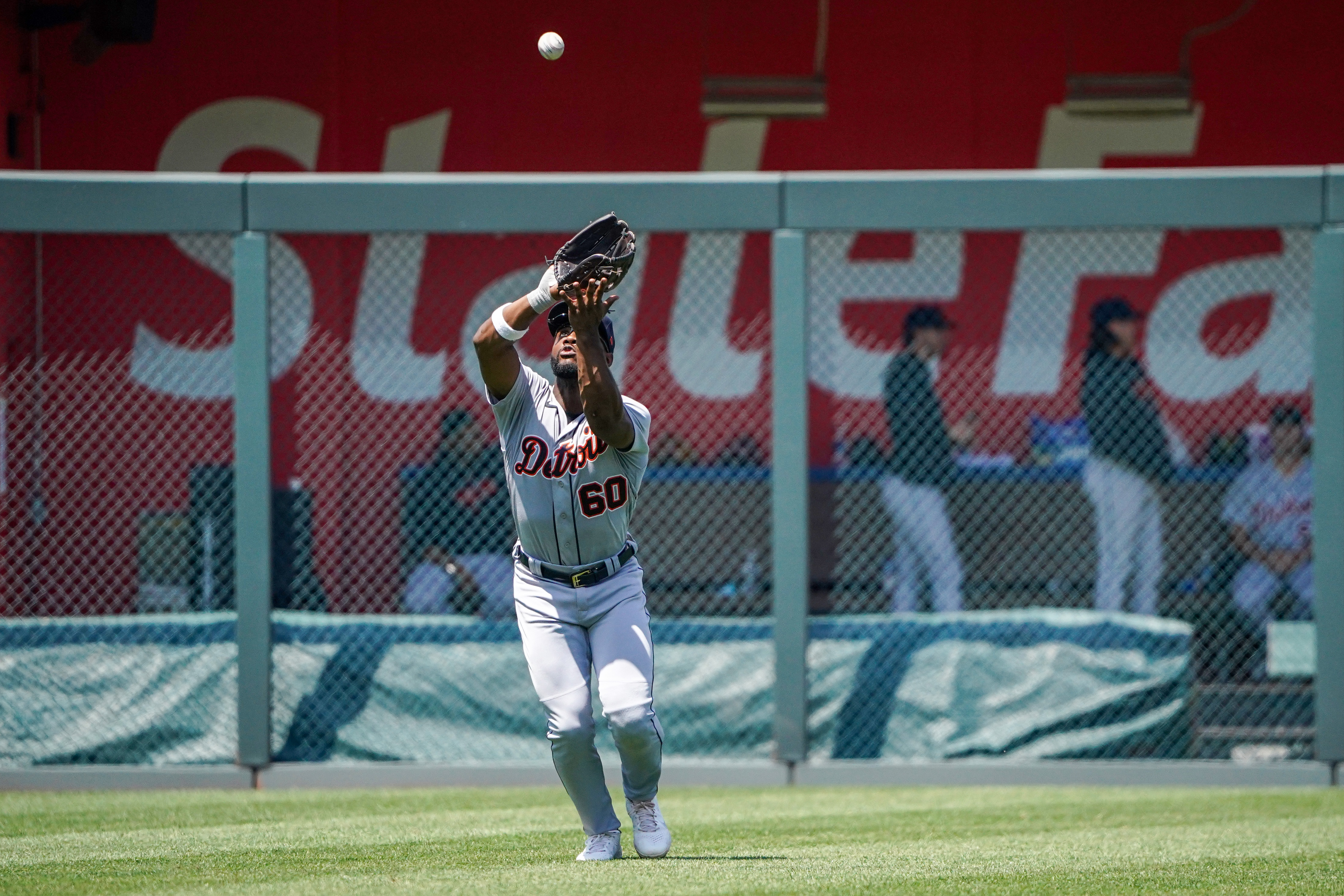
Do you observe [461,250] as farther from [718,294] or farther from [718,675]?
[718,675]

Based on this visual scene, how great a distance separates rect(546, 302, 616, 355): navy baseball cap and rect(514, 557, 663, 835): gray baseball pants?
27.6 inches

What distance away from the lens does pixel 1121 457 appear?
7652mm

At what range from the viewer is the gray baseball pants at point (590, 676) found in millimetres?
4660

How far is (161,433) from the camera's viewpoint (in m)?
9.41

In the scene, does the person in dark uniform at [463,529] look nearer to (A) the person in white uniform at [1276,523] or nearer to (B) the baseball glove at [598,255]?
(B) the baseball glove at [598,255]

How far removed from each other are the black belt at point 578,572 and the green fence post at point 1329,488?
12.7ft

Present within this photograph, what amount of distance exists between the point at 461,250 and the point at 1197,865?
24.4 ft

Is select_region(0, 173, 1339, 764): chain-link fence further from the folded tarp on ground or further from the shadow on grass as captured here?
the shadow on grass

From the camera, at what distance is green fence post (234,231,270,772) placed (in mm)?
7164

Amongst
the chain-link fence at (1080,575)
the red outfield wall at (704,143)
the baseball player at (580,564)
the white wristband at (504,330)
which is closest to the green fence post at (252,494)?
the chain-link fence at (1080,575)

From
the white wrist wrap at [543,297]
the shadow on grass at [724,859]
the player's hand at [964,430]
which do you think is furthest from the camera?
the player's hand at [964,430]

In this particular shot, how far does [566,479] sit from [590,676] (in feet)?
2.09

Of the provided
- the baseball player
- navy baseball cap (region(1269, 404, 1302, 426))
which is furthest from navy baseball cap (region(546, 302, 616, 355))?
navy baseball cap (region(1269, 404, 1302, 426))

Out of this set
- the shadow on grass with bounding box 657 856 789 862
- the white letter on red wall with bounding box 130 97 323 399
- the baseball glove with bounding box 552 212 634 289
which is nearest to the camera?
the baseball glove with bounding box 552 212 634 289
